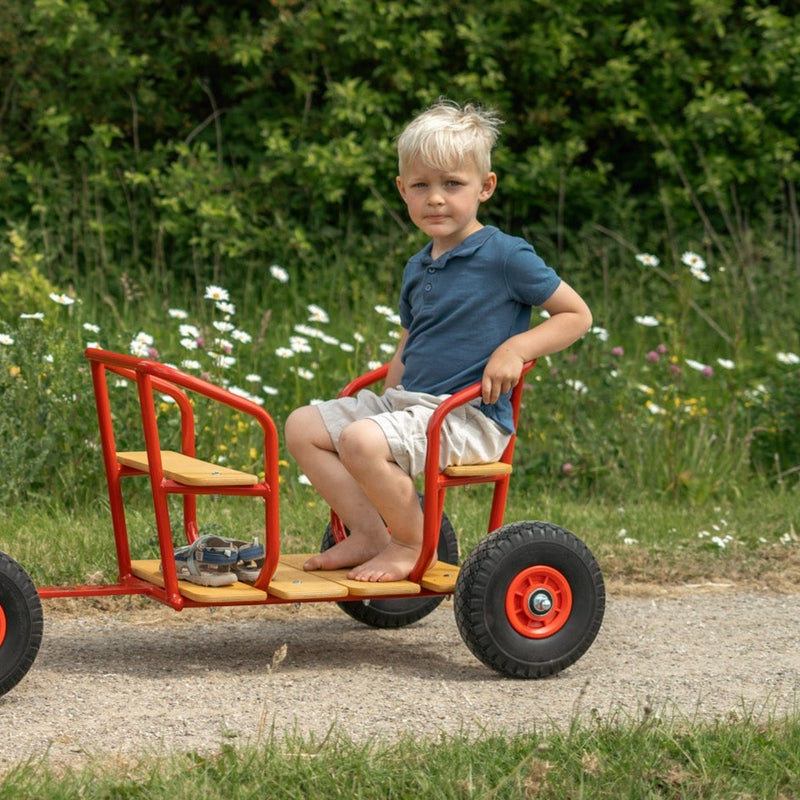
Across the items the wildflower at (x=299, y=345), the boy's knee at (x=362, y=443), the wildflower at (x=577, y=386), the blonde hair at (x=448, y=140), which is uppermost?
the blonde hair at (x=448, y=140)

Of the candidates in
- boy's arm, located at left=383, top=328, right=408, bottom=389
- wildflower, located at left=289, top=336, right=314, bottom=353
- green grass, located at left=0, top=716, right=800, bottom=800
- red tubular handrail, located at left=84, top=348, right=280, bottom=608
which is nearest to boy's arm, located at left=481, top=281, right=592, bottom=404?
boy's arm, located at left=383, top=328, right=408, bottom=389

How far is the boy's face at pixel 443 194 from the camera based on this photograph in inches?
163

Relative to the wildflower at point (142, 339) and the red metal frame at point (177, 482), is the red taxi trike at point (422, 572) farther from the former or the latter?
the wildflower at point (142, 339)

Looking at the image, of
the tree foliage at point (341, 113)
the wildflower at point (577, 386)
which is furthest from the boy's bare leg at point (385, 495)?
the tree foliage at point (341, 113)

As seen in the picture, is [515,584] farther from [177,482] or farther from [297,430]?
[177,482]

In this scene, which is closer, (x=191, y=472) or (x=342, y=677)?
(x=191, y=472)

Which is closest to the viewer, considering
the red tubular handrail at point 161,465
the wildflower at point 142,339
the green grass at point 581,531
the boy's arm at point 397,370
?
the red tubular handrail at point 161,465

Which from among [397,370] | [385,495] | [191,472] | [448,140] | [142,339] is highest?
[448,140]

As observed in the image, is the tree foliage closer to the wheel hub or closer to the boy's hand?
the boy's hand

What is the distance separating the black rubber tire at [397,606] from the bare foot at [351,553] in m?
0.33

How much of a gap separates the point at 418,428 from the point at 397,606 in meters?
0.81

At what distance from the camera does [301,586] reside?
12.9ft

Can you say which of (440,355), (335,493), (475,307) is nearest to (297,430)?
(335,493)

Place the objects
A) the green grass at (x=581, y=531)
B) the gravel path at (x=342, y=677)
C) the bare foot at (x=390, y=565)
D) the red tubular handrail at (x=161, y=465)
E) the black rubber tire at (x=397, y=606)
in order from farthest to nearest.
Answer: the green grass at (x=581, y=531), the black rubber tire at (x=397, y=606), the bare foot at (x=390, y=565), the red tubular handrail at (x=161, y=465), the gravel path at (x=342, y=677)
